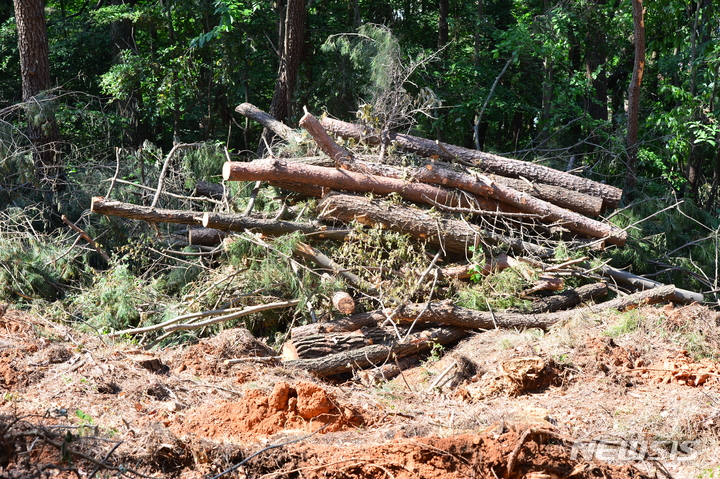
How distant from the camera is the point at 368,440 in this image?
14.2ft

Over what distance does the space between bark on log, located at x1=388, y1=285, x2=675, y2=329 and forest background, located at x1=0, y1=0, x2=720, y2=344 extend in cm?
105

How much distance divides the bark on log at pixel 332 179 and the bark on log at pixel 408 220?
0.23 meters

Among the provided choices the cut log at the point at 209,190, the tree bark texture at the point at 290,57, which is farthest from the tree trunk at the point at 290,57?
the cut log at the point at 209,190

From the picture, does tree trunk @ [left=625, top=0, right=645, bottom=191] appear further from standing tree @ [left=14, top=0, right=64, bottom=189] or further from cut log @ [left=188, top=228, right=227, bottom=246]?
standing tree @ [left=14, top=0, right=64, bottom=189]

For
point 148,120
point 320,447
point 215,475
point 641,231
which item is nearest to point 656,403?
point 320,447

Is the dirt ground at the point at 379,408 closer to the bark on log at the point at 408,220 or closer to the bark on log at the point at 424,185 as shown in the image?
the bark on log at the point at 408,220

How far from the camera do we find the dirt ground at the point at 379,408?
3.70 m

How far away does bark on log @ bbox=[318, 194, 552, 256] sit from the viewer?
7156mm

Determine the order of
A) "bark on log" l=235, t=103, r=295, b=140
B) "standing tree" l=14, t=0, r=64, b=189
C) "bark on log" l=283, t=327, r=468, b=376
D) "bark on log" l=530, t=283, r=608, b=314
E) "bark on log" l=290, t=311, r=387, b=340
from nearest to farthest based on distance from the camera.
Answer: "bark on log" l=283, t=327, r=468, b=376, "bark on log" l=290, t=311, r=387, b=340, "bark on log" l=530, t=283, r=608, b=314, "bark on log" l=235, t=103, r=295, b=140, "standing tree" l=14, t=0, r=64, b=189

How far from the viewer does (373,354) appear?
20.9 feet

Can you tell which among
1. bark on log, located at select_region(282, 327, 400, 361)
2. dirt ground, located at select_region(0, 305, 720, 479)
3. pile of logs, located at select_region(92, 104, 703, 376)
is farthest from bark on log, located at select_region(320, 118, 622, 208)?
bark on log, located at select_region(282, 327, 400, 361)

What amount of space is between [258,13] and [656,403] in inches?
392

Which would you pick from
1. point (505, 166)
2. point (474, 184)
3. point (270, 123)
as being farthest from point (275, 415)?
point (270, 123)

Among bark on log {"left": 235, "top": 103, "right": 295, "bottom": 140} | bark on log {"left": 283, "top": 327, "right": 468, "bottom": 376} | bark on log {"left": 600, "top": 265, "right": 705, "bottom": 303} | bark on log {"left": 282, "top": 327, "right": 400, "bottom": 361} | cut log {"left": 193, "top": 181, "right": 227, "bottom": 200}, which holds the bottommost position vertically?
bark on log {"left": 283, "top": 327, "right": 468, "bottom": 376}
